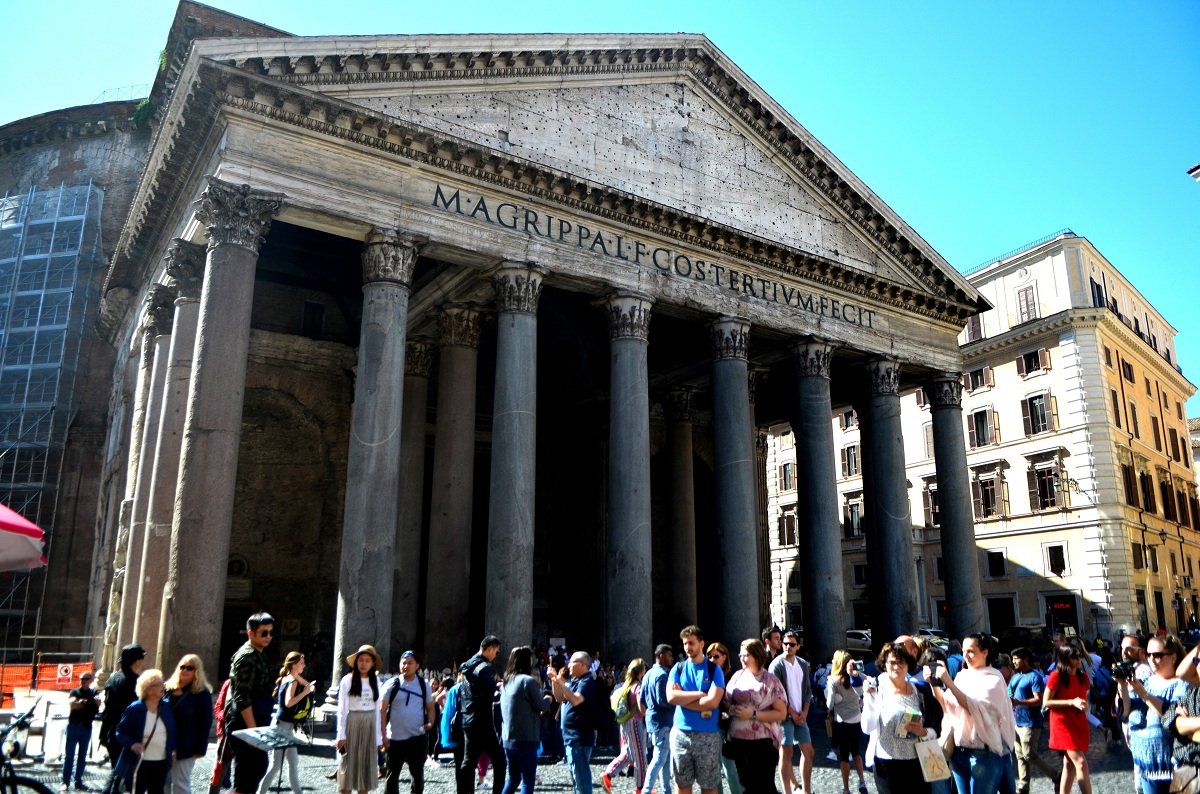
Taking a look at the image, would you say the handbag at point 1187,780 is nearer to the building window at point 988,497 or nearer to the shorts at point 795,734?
the shorts at point 795,734

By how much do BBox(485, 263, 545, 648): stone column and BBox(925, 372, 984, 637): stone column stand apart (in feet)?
32.0

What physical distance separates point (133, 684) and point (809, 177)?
50.6ft

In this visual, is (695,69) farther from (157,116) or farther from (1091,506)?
(1091,506)

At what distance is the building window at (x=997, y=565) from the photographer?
28953mm

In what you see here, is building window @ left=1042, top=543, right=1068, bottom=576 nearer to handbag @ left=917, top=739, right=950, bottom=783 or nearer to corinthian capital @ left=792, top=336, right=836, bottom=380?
corinthian capital @ left=792, top=336, right=836, bottom=380

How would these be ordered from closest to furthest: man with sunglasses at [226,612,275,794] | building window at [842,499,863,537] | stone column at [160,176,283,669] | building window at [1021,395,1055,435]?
man with sunglasses at [226,612,275,794] → stone column at [160,176,283,669] → building window at [1021,395,1055,435] → building window at [842,499,863,537]

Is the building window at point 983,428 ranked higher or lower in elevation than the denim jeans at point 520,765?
higher

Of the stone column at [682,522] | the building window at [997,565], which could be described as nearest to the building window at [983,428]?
the building window at [997,565]

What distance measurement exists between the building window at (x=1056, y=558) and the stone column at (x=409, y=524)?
2119cm

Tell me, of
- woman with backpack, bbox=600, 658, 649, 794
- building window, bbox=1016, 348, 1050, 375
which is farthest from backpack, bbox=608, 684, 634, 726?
building window, bbox=1016, 348, 1050, 375

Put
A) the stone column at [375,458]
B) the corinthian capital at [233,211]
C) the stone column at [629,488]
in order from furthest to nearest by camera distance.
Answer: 1. the stone column at [629,488]
2. the corinthian capital at [233,211]
3. the stone column at [375,458]

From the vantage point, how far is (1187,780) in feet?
16.1

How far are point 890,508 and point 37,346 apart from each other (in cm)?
2024

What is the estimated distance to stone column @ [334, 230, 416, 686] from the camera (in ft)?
36.4
